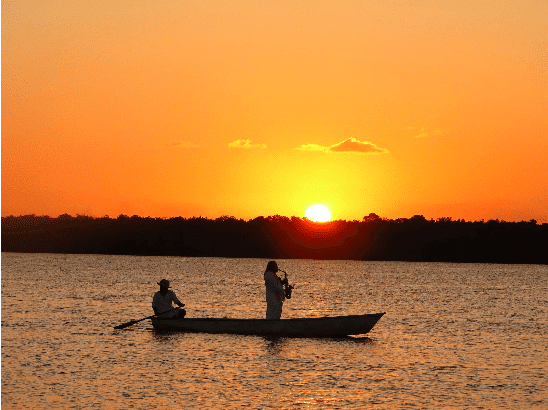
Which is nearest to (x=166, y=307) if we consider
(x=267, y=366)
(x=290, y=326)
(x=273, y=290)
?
(x=290, y=326)

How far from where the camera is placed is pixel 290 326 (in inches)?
1259

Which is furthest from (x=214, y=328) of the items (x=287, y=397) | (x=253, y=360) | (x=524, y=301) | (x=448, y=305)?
(x=524, y=301)

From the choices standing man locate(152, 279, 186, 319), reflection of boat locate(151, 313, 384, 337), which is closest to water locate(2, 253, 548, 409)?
reflection of boat locate(151, 313, 384, 337)

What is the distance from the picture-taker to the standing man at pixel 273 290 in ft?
97.2

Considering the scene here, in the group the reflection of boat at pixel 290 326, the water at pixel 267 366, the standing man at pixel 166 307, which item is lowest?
the water at pixel 267 366

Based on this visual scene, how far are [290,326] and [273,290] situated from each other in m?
2.61

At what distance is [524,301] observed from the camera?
6694 cm

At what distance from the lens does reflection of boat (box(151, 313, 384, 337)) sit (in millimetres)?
31984

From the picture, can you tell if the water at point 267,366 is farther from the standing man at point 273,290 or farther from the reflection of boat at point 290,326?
the standing man at point 273,290

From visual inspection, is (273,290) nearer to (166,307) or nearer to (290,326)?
(290,326)

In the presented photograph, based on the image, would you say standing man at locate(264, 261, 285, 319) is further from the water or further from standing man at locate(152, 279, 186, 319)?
standing man at locate(152, 279, 186, 319)

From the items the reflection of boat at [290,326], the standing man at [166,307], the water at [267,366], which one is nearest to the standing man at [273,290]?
the reflection of boat at [290,326]

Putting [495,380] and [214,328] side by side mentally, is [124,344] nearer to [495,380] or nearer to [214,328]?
[214,328]

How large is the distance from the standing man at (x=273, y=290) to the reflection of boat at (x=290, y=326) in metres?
0.50
